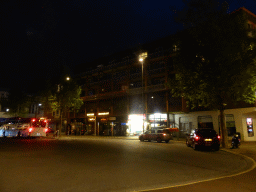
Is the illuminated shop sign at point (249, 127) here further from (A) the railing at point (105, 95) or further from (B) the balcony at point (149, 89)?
(A) the railing at point (105, 95)

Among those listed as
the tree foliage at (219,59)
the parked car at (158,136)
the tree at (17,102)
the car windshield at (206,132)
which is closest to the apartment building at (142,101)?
the parked car at (158,136)

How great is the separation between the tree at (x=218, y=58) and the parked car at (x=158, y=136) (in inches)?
282

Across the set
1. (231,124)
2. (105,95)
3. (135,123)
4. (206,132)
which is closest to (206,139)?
(206,132)

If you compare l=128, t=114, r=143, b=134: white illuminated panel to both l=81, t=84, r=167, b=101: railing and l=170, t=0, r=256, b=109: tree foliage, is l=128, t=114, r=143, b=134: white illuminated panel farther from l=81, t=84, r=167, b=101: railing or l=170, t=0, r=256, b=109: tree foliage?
l=170, t=0, r=256, b=109: tree foliage

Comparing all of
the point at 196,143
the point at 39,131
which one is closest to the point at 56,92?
the point at 39,131

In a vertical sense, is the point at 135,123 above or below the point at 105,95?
below

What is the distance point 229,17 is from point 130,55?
88.5 ft

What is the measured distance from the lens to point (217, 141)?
17.2 metres

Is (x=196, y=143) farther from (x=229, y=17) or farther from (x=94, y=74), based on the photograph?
(x=94, y=74)

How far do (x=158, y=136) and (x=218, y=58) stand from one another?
1174 cm

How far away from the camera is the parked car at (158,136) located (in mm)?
25203

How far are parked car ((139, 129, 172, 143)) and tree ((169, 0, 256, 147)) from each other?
7167 millimetres

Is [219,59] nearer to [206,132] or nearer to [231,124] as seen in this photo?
[206,132]

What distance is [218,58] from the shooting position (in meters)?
17.9
